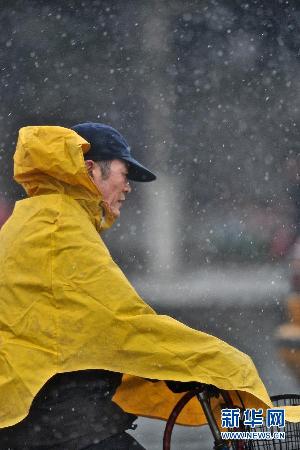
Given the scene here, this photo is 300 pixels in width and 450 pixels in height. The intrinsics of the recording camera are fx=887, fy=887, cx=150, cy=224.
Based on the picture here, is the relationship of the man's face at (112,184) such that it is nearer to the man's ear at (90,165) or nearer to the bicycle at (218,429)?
the man's ear at (90,165)

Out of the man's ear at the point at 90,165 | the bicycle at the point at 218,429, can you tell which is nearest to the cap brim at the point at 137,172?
the man's ear at the point at 90,165

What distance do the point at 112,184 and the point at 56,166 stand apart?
1.19 feet

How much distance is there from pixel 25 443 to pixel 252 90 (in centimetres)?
1799

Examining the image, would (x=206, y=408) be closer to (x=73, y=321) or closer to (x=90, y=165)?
(x=73, y=321)

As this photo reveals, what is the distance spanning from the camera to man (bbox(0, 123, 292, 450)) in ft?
9.96

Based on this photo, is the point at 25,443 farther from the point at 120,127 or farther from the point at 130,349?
the point at 120,127

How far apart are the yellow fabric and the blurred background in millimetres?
12613

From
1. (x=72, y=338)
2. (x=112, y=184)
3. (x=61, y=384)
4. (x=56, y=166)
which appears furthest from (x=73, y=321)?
(x=112, y=184)

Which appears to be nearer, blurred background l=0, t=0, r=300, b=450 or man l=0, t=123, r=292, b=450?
man l=0, t=123, r=292, b=450

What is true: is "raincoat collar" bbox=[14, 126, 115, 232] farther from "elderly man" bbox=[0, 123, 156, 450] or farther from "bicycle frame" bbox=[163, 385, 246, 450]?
"bicycle frame" bbox=[163, 385, 246, 450]

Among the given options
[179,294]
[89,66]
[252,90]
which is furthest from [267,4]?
[179,294]

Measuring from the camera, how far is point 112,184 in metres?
3.50

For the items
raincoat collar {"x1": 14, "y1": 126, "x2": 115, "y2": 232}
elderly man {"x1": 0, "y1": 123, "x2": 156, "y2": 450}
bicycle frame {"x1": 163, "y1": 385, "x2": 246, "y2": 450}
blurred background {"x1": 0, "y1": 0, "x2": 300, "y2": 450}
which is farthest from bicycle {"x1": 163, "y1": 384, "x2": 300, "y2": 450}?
blurred background {"x1": 0, "y1": 0, "x2": 300, "y2": 450}

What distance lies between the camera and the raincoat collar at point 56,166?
3180 millimetres
